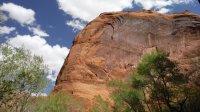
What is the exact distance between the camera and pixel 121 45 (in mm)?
96688

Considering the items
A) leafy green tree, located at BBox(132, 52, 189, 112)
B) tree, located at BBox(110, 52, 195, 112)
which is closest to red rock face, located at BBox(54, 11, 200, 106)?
tree, located at BBox(110, 52, 195, 112)

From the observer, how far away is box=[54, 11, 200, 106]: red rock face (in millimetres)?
81500

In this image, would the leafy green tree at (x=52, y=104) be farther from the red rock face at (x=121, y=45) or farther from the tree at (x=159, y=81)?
the red rock face at (x=121, y=45)

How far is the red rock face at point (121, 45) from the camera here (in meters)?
81.5

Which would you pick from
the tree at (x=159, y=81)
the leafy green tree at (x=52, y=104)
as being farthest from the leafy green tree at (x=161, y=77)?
the leafy green tree at (x=52, y=104)

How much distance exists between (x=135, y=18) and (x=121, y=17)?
4.09 m

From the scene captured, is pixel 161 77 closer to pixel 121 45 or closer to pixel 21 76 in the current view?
pixel 21 76

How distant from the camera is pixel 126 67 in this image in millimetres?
91375

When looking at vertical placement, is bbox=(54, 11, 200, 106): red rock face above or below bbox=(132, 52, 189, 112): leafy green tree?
above

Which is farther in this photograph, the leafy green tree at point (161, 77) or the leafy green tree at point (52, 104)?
the leafy green tree at point (52, 104)

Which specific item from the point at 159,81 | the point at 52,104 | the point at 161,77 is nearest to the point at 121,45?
the point at 52,104

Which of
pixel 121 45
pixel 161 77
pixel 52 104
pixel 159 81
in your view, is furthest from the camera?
pixel 121 45

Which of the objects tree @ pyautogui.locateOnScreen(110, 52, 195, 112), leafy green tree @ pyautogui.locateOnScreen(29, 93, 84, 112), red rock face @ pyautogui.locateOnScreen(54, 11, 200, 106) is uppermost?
red rock face @ pyautogui.locateOnScreen(54, 11, 200, 106)

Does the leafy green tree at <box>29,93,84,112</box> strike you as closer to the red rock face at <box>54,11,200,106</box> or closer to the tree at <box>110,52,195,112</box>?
the tree at <box>110,52,195,112</box>
